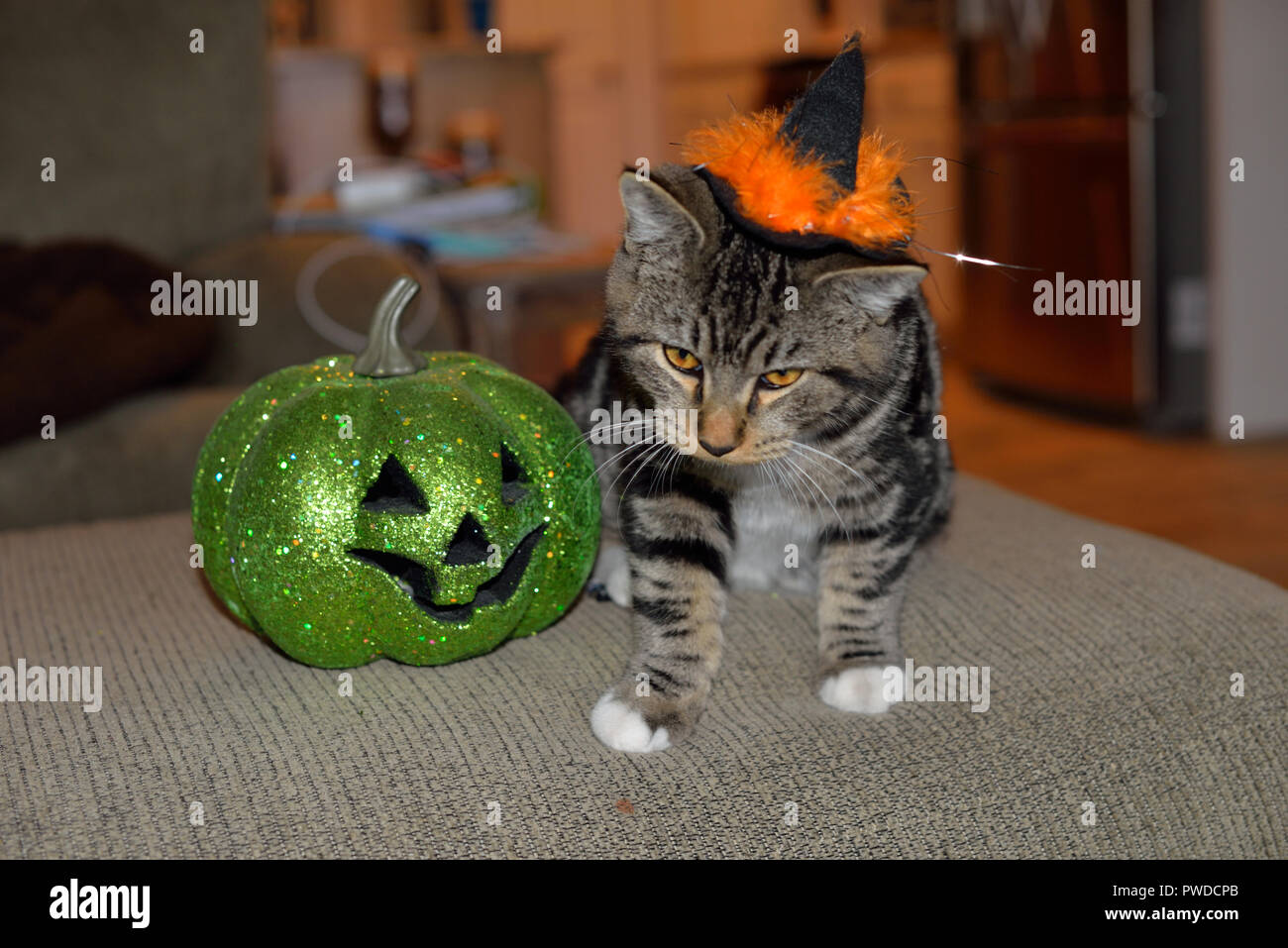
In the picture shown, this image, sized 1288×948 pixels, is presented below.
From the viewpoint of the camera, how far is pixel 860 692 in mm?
1017

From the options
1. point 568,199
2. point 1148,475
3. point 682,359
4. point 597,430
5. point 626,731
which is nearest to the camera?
point 626,731

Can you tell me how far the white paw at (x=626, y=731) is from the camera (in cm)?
95

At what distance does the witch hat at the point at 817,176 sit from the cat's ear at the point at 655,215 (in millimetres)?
39

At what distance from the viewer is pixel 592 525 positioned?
1136 mm

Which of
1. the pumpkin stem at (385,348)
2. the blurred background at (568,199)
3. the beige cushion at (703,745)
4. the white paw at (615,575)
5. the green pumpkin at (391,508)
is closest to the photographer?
the beige cushion at (703,745)

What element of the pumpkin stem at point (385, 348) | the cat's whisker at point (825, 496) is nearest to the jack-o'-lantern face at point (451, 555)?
the pumpkin stem at point (385, 348)

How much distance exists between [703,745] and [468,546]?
265mm

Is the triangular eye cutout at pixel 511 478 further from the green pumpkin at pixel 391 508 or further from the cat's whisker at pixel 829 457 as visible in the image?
the cat's whisker at pixel 829 457

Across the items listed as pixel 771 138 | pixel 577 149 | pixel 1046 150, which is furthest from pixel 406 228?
pixel 577 149

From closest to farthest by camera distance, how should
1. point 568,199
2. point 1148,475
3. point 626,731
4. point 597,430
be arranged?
point 626,731
point 597,430
point 1148,475
point 568,199

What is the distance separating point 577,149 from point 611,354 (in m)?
4.99

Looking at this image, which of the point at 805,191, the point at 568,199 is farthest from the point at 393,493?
the point at 568,199

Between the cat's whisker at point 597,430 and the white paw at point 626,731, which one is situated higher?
the cat's whisker at point 597,430

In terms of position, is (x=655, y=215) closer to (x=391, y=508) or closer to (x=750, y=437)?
(x=750, y=437)
